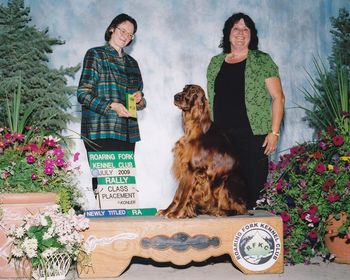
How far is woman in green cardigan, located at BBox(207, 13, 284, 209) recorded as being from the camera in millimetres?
3293

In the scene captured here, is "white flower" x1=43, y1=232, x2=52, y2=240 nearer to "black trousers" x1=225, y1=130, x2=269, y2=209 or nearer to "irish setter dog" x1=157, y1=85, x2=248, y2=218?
"irish setter dog" x1=157, y1=85, x2=248, y2=218

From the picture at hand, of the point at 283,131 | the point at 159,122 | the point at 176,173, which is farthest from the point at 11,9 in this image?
the point at 283,131

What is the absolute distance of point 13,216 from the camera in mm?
2707

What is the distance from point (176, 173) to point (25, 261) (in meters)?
0.94

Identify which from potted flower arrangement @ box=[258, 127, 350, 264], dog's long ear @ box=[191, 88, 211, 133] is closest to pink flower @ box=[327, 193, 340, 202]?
potted flower arrangement @ box=[258, 127, 350, 264]

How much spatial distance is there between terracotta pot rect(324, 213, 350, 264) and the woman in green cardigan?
1.71 feet

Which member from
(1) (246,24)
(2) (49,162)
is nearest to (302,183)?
(1) (246,24)

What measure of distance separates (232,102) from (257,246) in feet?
3.25

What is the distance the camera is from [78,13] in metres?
4.56

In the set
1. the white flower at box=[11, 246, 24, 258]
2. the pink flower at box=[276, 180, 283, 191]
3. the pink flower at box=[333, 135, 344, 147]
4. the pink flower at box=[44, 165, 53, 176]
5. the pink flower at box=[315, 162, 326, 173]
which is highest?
the pink flower at box=[333, 135, 344, 147]

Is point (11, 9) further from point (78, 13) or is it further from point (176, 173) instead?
point (176, 173)

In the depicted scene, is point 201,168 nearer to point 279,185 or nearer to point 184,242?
point 184,242

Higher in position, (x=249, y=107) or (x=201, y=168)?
(x=249, y=107)

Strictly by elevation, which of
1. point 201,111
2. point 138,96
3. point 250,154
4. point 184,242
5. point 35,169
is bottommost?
point 184,242
